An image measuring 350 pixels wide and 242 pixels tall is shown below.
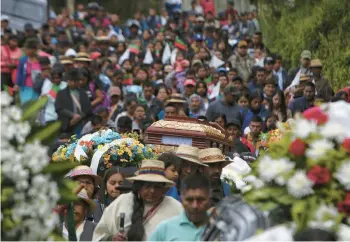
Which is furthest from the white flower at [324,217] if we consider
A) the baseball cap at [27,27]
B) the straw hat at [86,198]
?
the baseball cap at [27,27]

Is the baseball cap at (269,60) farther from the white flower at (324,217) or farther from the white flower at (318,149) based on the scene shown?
the white flower at (324,217)

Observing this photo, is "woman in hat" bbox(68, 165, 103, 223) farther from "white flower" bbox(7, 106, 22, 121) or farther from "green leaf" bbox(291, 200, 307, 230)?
"green leaf" bbox(291, 200, 307, 230)

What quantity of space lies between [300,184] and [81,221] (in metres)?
3.89

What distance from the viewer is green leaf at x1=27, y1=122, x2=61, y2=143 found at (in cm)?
959

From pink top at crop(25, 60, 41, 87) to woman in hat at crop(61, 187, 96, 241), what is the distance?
39.0 feet

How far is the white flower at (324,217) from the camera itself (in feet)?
29.9

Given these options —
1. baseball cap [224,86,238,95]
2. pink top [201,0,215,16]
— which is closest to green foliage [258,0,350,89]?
baseball cap [224,86,238,95]

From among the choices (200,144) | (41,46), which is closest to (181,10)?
(41,46)

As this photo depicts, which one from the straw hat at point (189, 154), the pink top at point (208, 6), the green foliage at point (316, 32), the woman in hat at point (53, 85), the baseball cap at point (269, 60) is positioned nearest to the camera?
the straw hat at point (189, 154)

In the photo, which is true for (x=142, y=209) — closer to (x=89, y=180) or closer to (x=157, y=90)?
(x=89, y=180)

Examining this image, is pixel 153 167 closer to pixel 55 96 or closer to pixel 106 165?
pixel 106 165

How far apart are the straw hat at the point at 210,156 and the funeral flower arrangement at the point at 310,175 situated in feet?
15.9

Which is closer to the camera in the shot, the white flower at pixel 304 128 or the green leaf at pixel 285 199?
the green leaf at pixel 285 199

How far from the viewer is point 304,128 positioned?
952 cm
